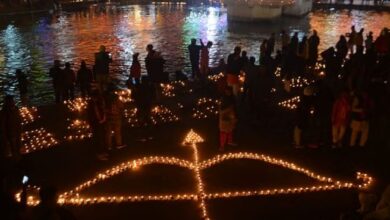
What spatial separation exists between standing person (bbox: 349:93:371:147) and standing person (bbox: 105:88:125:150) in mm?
5278

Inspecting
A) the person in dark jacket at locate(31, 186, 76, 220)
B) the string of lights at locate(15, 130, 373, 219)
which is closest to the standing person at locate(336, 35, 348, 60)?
the string of lights at locate(15, 130, 373, 219)

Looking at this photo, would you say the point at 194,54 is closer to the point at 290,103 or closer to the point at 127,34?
the point at 290,103

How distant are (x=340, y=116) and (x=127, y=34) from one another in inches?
943

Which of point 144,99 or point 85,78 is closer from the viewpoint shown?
point 144,99

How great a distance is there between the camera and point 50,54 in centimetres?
2506

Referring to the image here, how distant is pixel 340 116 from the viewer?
10195mm

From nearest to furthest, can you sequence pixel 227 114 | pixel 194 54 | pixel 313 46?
pixel 227 114, pixel 194 54, pixel 313 46

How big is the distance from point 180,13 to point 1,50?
2344cm

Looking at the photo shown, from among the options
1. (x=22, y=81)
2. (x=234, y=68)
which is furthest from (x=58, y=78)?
(x=234, y=68)

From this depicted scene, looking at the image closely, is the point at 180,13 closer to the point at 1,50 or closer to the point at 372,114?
the point at 1,50

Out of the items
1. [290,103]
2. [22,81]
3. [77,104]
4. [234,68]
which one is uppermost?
[234,68]

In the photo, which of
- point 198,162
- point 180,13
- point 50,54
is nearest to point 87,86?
point 198,162

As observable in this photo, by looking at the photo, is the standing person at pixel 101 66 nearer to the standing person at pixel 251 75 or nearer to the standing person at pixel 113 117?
the standing person at pixel 113 117

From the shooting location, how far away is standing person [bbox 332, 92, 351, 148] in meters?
10.0
